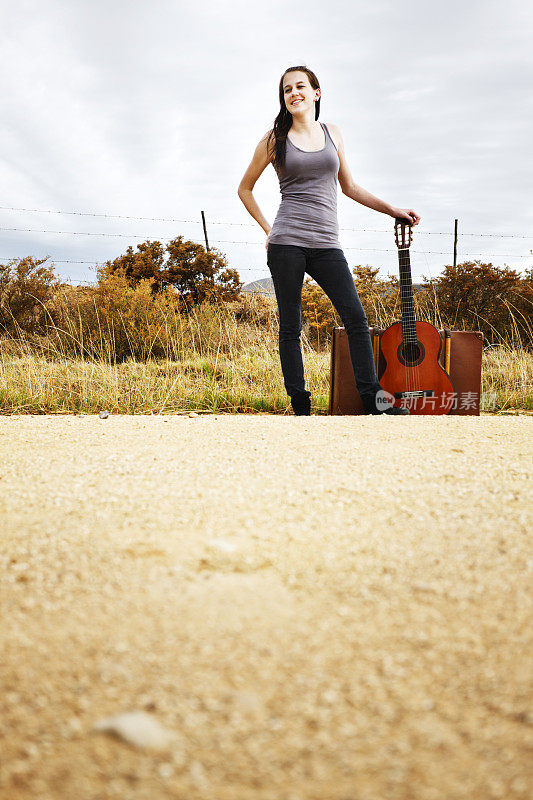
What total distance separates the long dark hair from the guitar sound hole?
1.31 meters

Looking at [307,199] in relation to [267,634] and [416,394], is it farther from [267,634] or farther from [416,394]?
[267,634]

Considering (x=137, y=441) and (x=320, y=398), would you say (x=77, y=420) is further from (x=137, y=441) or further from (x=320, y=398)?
(x=320, y=398)

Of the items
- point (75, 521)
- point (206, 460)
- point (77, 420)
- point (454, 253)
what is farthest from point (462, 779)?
point (454, 253)

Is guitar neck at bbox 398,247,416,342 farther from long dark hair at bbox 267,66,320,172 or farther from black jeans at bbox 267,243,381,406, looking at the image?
long dark hair at bbox 267,66,320,172

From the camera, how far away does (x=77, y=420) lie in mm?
2973

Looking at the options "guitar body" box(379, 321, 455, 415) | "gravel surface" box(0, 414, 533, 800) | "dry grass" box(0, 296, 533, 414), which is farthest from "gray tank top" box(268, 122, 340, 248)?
"gravel surface" box(0, 414, 533, 800)

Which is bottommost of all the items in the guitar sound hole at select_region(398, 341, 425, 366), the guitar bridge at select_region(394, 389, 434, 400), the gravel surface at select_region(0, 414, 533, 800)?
the gravel surface at select_region(0, 414, 533, 800)

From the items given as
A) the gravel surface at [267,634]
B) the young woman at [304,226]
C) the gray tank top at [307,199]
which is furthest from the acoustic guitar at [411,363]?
the gravel surface at [267,634]

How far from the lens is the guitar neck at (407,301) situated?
133 inches

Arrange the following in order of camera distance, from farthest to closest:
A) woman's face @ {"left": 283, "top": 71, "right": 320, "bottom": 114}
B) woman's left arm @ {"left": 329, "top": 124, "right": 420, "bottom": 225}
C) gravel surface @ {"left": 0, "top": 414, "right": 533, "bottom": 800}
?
woman's left arm @ {"left": 329, "top": 124, "right": 420, "bottom": 225}, woman's face @ {"left": 283, "top": 71, "right": 320, "bottom": 114}, gravel surface @ {"left": 0, "top": 414, "right": 533, "bottom": 800}

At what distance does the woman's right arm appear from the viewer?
307 cm

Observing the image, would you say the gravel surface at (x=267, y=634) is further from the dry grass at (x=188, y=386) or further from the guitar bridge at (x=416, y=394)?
the dry grass at (x=188, y=386)

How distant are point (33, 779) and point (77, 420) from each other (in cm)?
244

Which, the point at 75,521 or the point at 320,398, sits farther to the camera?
the point at 320,398
